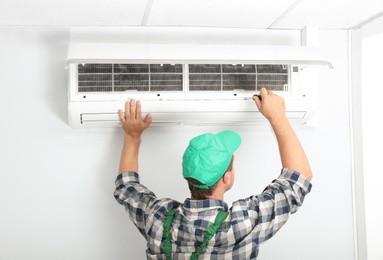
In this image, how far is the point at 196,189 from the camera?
1658mm

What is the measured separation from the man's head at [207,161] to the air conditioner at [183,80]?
334 mm

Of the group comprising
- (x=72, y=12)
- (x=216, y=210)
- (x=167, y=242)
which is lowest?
(x=167, y=242)

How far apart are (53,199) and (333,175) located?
1.40 meters

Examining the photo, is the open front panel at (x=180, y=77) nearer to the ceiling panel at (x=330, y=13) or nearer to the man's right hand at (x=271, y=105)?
the man's right hand at (x=271, y=105)

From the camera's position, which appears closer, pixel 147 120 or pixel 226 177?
pixel 226 177

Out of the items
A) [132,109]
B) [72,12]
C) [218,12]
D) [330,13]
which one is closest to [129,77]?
[132,109]

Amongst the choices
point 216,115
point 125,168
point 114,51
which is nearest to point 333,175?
point 216,115

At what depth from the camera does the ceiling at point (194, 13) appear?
6.01ft

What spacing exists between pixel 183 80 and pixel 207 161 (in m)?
0.49

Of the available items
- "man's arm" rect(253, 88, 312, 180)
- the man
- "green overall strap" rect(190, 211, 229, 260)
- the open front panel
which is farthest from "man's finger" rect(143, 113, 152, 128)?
"green overall strap" rect(190, 211, 229, 260)

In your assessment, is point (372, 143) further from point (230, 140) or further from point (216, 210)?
point (216, 210)

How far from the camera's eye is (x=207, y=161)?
1.63 meters

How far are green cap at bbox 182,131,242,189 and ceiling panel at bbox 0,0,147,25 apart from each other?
0.62 m

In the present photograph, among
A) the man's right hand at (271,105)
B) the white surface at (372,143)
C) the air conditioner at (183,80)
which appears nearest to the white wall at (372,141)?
the white surface at (372,143)
